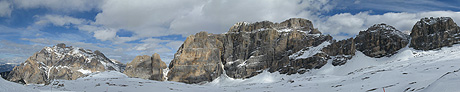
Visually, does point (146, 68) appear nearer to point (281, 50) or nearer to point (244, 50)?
point (244, 50)

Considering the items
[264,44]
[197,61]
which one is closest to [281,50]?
[264,44]

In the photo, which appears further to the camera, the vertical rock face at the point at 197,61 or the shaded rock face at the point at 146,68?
the shaded rock face at the point at 146,68

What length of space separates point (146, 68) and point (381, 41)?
11142 cm

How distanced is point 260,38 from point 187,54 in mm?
38192

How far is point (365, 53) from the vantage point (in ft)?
324

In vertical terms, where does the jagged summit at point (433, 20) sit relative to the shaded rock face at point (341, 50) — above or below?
above

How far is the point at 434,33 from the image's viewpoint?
286 ft

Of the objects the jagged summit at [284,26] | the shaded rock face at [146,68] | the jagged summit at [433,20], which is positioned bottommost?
the shaded rock face at [146,68]

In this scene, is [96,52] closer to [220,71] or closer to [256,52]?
[220,71]

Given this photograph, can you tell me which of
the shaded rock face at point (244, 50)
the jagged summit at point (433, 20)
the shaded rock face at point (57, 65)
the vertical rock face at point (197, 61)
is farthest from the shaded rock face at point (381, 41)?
the shaded rock face at point (57, 65)

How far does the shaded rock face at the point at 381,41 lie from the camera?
307 ft

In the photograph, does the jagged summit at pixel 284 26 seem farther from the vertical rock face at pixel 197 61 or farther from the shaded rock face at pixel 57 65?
the shaded rock face at pixel 57 65

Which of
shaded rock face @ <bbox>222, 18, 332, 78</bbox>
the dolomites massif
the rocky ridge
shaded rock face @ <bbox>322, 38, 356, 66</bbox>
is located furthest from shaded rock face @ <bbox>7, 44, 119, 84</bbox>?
shaded rock face @ <bbox>322, 38, 356, 66</bbox>

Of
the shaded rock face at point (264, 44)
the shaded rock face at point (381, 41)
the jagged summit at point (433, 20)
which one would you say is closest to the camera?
the jagged summit at point (433, 20)
